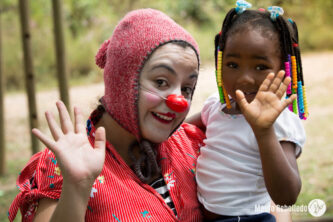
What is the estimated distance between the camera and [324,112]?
24.8 ft

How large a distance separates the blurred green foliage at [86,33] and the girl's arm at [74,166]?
10.2 m

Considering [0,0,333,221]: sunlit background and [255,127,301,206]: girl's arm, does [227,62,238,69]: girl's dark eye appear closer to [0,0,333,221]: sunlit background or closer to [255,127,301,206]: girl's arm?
[255,127,301,206]: girl's arm

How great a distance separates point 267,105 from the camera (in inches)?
68.2

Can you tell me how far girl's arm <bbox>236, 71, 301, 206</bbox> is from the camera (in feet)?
5.62

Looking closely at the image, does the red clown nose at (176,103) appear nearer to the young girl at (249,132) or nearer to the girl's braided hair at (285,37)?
the young girl at (249,132)

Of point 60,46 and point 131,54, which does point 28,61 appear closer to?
point 60,46

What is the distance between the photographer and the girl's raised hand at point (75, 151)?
153 cm

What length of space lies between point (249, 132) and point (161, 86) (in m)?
0.52

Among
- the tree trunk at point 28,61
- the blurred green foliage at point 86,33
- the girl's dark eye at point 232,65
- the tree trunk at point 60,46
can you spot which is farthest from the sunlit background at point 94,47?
the girl's dark eye at point 232,65

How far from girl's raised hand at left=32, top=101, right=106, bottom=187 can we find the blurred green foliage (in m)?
10.1

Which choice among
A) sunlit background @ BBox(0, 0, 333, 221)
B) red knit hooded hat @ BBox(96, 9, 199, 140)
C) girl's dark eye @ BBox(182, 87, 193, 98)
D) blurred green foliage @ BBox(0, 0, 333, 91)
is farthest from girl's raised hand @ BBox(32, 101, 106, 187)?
blurred green foliage @ BBox(0, 0, 333, 91)

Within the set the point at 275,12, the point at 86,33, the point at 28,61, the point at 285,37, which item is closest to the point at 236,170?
the point at 285,37

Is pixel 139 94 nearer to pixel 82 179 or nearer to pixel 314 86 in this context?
pixel 82 179

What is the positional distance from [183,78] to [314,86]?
7643 millimetres
